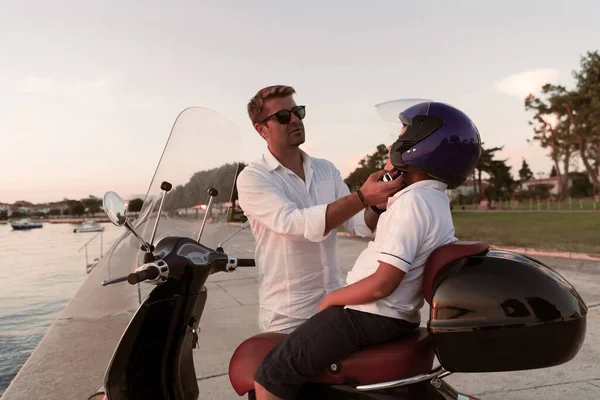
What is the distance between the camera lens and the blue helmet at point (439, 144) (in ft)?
5.49

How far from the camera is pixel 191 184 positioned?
249 centimetres

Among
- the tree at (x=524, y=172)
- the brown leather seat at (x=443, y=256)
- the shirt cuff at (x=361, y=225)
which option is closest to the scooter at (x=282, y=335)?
the brown leather seat at (x=443, y=256)

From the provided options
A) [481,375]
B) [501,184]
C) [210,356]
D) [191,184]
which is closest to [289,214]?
[191,184]

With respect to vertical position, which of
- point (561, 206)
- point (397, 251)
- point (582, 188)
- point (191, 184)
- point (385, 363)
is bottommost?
point (561, 206)

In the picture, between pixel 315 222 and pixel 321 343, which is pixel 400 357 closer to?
pixel 321 343

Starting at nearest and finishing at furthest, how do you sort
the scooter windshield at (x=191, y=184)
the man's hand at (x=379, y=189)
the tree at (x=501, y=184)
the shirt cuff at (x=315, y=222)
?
the man's hand at (x=379, y=189), the shirt cuff at (x=315, y=222), the scooter windshield at (x=191, y=184), the tree at (x=501, y=184)

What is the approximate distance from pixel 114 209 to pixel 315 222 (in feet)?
2.46

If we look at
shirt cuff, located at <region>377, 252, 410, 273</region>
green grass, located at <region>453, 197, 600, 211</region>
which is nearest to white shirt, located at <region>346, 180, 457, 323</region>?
shirt cuff, located at <region>377, 252, 410, 273</region>

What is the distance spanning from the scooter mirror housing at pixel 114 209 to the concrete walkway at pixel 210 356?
0.52 metres

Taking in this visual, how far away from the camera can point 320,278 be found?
7.25ft

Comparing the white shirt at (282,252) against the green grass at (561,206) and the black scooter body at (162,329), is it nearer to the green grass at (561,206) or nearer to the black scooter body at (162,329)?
the black scooter body at (162,329)

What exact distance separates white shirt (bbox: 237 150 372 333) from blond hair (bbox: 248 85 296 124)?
0.19 metres

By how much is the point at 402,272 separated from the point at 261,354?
0.70 meters

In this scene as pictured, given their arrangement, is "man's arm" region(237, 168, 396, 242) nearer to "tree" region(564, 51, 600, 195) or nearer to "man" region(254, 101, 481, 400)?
"man" region(254, 101, 481, 400)
